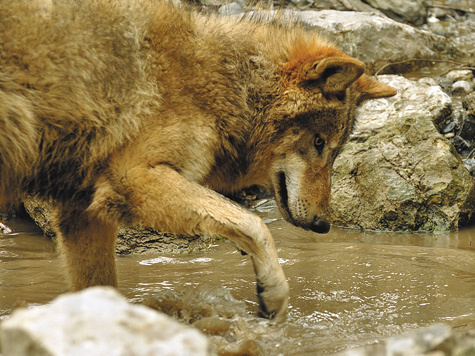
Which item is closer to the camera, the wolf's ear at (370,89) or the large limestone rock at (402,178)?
the wolf's ear at (370,89)

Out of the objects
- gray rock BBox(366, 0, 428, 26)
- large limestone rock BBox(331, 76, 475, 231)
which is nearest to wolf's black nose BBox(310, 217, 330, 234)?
large limestone rock BBox(331, 76, 475, 231)

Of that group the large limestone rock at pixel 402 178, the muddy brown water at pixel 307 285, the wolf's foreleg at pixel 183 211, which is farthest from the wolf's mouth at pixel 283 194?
the large limestone rock at pixel 402 178

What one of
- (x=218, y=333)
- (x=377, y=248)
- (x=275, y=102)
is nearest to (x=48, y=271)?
(x=218, y=333)

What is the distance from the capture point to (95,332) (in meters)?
1.64

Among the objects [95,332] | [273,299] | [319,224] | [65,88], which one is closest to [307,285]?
[319,224]

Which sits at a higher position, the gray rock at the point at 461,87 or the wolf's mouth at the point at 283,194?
the gray rock at the point at 461,87

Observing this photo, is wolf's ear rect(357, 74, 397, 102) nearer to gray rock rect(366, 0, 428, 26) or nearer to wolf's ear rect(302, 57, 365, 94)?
wolf's ear rect(302, 57, 365, 94)

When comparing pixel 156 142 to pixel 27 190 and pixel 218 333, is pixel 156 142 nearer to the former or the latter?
pixel 27 190

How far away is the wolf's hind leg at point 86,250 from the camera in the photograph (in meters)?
4.34

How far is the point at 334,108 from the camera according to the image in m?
4.45

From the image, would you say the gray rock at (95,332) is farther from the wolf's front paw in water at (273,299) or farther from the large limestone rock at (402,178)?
the large limestone rock at (402,178)

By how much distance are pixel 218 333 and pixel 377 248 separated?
8.06ft

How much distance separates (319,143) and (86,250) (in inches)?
75.6

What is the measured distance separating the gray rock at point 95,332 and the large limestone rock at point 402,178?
4.99m
